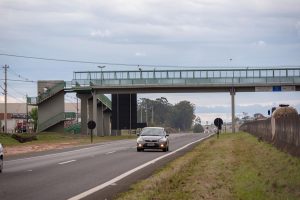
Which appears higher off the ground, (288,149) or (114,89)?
(114,89)

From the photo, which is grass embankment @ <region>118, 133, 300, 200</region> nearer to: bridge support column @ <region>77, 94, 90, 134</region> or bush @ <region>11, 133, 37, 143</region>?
bush @ <region>11, 133, 37, 143</region>

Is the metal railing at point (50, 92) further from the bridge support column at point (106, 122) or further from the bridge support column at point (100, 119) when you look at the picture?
the bridge support column at point (106, 122)

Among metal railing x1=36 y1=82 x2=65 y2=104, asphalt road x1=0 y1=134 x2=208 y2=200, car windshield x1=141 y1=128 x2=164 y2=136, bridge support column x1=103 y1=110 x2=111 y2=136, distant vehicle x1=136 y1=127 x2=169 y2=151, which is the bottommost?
asphalt road x1=0 y1=134 x2=208 y2=200

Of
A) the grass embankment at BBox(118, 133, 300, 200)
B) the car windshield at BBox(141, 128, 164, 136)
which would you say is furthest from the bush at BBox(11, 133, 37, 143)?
the grass embankment at BBox(118, 133, 300, 200)

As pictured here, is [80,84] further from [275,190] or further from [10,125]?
[275,190]

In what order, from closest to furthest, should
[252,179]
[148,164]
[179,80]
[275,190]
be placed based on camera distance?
[275,190] → [252,179] → [148,164] → [179,80]

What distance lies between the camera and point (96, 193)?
46.5 feet

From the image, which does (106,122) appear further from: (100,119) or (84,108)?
(84,108)

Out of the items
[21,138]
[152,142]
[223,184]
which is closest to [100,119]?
[21,138]

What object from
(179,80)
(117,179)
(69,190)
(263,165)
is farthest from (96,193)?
(179,80)

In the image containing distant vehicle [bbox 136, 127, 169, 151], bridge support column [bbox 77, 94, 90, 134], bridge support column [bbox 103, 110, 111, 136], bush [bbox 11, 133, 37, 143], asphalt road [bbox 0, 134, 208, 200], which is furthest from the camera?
bridge support column [bbox 103, 110, 111, 136]

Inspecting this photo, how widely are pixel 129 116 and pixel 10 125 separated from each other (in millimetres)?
51465

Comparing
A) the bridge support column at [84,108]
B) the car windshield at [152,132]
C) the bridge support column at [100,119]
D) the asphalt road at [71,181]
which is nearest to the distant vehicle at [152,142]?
the car windshield at [152,132]

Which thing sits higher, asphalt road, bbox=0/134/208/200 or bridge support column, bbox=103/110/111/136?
bridge support column, bbox=103/110/111/136
